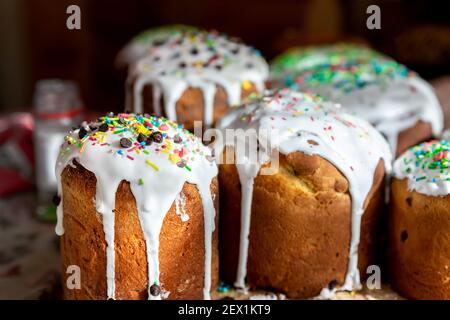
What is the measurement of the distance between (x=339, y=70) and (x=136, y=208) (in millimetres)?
1036

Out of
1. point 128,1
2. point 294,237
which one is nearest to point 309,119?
point 294,237

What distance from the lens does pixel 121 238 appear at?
4.40 feet

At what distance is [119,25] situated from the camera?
4477 mm

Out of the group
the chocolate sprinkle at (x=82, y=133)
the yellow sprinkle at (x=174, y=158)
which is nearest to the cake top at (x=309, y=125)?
the yellow sprinkle at (x=174, y=158)

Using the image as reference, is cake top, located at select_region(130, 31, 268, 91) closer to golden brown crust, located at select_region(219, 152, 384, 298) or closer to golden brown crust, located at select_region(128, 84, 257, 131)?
golden brown crust, located at select_region(128, 84, 257, 131)

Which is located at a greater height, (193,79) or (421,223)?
(193,79)

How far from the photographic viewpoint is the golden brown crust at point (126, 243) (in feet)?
4.36

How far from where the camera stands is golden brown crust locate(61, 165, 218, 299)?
1.33 m

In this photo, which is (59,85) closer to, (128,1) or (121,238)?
(121,238)

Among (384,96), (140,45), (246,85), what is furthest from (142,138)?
(140,45)

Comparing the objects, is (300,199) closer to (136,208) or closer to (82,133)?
(136,208)

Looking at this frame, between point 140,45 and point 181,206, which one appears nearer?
point 181,206
